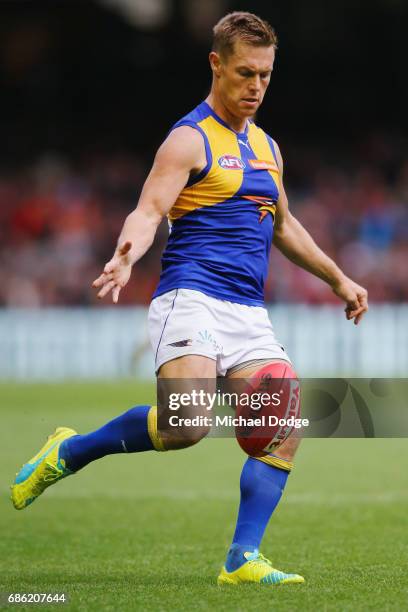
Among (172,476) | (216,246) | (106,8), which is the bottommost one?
(172,476)

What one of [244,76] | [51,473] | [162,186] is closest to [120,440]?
[51,473]

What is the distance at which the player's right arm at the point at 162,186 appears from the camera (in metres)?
4.89

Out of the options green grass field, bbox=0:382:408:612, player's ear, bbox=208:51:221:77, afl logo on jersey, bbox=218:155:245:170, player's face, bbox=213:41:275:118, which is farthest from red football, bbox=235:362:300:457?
player's ear, bbox=208:51:221:77

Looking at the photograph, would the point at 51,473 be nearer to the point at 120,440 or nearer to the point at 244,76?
the point at 120,440

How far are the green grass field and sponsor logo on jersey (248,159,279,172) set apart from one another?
6.13ft

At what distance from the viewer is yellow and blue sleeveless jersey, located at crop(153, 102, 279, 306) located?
527 centimetres

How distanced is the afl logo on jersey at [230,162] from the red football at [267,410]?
2.95 ft

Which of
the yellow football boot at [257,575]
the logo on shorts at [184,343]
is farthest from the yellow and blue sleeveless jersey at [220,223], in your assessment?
the yellow football boot at [257,575]

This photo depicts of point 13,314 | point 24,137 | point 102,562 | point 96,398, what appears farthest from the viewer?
point 24,137

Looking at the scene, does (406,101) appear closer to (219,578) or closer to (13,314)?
(13,314)

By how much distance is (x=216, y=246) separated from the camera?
17.4 ft

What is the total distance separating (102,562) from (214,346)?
1.45 metres

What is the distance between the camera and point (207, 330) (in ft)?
16.9

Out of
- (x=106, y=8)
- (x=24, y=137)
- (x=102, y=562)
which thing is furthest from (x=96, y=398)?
(x=106, y=8)
